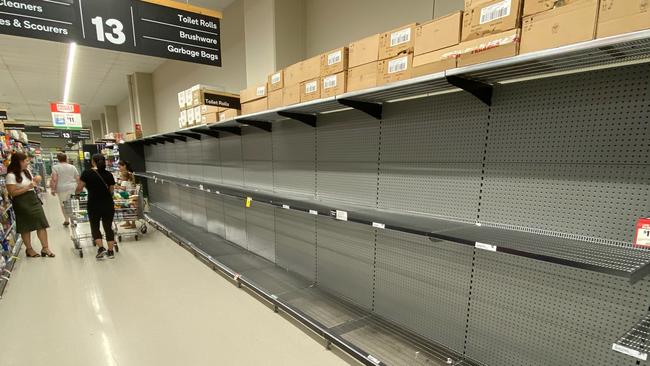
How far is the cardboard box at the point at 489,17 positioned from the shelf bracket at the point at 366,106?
876 millimetres

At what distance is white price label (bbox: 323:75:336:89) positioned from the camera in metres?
2.30

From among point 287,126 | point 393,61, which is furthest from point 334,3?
point 393,61

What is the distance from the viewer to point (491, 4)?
1.42 m

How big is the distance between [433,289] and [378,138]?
4.14 ft

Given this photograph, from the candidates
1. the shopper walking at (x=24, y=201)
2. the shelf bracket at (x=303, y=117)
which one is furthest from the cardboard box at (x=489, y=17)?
the shopper walking at (x=24, y=201)

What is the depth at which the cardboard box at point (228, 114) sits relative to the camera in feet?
11.9

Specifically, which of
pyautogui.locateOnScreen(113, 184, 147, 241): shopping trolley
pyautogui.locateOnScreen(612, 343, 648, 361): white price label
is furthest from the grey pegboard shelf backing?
pyautogui.locateOnScreen(113, 184, 147, 241): shopping trolley

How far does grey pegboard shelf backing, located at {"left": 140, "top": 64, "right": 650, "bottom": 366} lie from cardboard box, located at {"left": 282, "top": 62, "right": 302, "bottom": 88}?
0.46 m

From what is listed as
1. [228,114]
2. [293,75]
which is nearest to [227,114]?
[228,114]

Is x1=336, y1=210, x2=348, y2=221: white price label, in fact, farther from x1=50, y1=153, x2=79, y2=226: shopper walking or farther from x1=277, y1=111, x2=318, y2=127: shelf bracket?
x1=50, y1=153, x2=79, y2=226: shopper walking

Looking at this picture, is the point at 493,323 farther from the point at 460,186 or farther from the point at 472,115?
the point at 472,115

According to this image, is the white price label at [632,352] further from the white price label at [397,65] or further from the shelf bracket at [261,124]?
the shelf bracket at [261,124]

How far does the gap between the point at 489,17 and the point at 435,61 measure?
31 cm

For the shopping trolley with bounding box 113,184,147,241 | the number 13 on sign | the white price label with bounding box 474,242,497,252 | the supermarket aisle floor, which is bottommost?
the supermarket aisle floor
